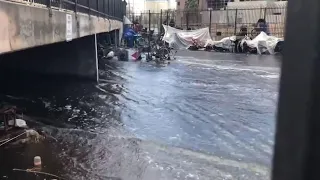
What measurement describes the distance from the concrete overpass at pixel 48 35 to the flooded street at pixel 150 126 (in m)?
0.84

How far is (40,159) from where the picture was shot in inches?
289

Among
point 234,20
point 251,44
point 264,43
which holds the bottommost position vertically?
point 251,44

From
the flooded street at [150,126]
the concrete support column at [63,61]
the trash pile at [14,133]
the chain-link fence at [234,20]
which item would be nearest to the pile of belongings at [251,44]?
the chain-link fence at [234,20]

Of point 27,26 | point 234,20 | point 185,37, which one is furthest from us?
point 234,20

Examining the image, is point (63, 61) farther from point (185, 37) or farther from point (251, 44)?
point (185, 37)

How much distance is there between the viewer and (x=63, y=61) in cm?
1736

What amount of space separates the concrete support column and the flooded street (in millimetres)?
628

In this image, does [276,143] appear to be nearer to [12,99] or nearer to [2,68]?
[12,99]

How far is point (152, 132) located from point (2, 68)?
1079cm

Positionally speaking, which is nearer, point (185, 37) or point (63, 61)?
point (63, 61)

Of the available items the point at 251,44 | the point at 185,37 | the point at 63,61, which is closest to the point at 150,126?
the point at 63,61

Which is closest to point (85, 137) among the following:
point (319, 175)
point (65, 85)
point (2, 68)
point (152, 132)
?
point (152, 132)

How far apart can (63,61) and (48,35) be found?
1085cm

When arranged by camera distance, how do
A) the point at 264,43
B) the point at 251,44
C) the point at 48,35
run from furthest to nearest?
1. the point at 251,44
2. the point at 264,43
3. the point at 48,35
